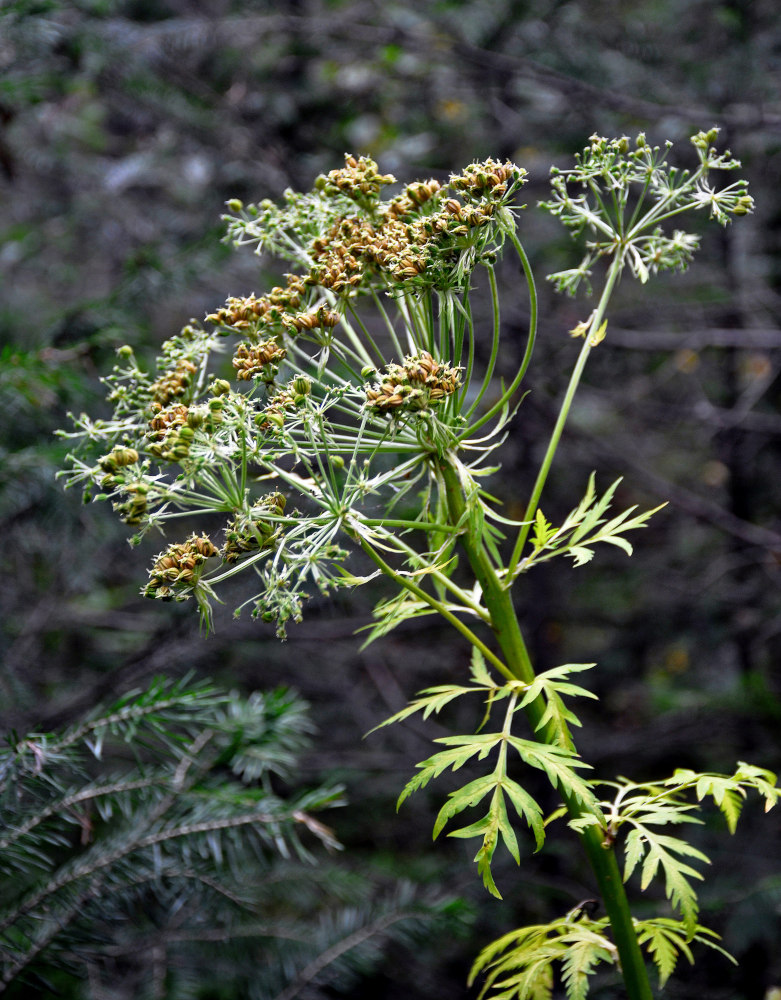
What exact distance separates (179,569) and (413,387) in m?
0.45

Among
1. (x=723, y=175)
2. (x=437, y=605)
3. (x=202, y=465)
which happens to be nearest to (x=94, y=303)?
(x=202, y=465)

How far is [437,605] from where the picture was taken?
1.20 meters

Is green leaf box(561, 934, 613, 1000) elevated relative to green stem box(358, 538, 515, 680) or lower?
lower

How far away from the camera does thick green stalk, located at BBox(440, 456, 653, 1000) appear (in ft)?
3.94

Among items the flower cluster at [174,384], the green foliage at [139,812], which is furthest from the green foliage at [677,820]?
the flower cluster at [174,384]

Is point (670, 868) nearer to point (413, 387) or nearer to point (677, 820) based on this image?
point (677, 820)

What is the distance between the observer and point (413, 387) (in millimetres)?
1162

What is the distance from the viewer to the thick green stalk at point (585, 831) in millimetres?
1200

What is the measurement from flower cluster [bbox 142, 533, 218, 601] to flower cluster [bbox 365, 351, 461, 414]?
1.10 feet

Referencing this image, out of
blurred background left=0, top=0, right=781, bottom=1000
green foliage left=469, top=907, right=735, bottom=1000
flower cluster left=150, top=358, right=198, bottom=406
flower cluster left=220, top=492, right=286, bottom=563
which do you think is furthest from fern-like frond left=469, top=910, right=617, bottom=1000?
blurred background left=0, top=0, right=781, bottom=1000

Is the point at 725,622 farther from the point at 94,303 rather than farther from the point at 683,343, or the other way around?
the point at 94,303

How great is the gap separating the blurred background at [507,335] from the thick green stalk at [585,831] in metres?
1.38

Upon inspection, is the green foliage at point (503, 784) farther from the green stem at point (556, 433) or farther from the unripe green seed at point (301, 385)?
the unripe green seed at point (301, 385)

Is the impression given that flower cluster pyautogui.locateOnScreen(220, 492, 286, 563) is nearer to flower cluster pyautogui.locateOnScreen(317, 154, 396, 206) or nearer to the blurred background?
flower cluster pyautogui.locateOnScreen(317, 154, 396, 206)
